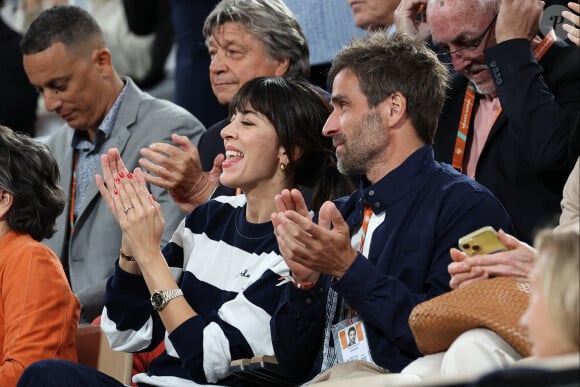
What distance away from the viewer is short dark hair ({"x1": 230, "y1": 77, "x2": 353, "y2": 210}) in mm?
3602

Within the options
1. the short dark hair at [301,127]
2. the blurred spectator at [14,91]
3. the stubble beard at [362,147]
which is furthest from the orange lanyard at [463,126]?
the blurred spectator at [14,91]

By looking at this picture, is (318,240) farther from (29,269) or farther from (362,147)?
(29,269)

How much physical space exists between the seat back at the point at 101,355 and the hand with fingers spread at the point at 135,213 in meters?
0.52

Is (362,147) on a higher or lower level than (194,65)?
higher

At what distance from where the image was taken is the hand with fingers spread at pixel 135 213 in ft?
11.1

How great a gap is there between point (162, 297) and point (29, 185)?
769 millimetres

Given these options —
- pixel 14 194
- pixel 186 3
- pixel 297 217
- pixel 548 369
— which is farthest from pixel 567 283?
pixel 186 3

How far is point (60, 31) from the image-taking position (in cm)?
526

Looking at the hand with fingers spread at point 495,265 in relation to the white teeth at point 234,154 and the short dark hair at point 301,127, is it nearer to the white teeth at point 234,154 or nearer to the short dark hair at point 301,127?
the short dark hair at point 301,127

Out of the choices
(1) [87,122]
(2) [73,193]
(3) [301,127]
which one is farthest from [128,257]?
(1) [87,122]

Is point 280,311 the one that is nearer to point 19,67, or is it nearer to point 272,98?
point 272,98

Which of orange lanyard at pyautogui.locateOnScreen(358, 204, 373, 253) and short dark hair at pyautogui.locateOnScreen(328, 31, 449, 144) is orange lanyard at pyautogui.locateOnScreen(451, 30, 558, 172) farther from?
orange lanyard at pyautogui.locateOnScreen(358, 204, 373, 253)

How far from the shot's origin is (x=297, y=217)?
112 inches

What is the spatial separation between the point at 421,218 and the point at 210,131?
1.68 meters
